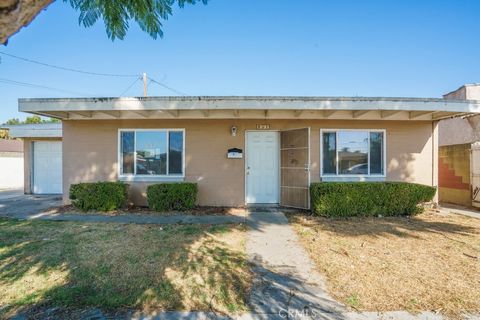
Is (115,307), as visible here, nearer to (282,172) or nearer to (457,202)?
(282,172)

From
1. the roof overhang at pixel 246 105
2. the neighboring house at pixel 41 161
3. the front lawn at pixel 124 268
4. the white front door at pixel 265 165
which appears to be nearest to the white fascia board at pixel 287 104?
the roof overhang at pixel 246 105

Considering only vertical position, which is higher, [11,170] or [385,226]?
[11,170]

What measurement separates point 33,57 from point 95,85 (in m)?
5.51

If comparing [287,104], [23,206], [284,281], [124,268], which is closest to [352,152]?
[287,104]

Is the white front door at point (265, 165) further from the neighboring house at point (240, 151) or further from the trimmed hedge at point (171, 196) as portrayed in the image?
the trimmed hedge at point (171, 196)

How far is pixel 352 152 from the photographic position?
24.8 feet

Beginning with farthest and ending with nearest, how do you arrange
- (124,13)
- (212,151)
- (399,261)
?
(212,151) → (399,261) → (124,13)

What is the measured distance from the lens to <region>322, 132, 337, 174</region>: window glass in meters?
7.53

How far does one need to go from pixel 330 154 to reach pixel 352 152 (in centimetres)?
66

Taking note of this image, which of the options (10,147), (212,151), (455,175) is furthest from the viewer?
(10,147)

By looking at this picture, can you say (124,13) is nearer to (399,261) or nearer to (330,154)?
(399,261)

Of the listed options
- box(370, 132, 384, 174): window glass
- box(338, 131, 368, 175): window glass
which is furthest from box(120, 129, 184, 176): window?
box(370, 132, 384, 174): window glass

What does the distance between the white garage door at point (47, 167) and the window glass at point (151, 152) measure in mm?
5339

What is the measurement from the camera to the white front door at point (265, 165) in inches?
307
